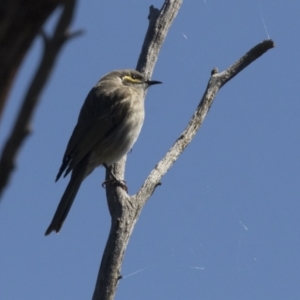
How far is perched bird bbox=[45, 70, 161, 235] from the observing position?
6.11 m

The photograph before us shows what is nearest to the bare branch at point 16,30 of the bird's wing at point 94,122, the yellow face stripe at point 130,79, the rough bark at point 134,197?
the rough bark at point 134,197

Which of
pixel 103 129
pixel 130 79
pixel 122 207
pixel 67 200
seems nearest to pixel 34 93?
pixel 122 207

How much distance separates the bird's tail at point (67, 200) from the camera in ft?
18.8

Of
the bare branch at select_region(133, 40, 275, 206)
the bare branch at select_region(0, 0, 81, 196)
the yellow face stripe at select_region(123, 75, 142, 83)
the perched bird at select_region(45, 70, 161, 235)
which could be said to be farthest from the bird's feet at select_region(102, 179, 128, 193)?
the bare branch at select_region(0, 0, 81, 196)

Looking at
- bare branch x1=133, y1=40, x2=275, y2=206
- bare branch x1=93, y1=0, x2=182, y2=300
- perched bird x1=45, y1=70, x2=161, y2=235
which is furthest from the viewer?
perched bird x1=45, y1=70, x2=161, y2=235

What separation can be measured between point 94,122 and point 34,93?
5.78 metres

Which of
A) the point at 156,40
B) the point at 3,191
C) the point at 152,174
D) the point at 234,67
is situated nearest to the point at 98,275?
the point at 152,174

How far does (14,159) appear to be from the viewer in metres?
0.86

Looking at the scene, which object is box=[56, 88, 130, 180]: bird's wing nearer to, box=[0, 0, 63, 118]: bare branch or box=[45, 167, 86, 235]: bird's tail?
box=[45, 167, 86, 235]: bird's tail

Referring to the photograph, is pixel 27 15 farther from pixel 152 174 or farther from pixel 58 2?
pixel 152 174

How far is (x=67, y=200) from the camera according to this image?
5879 millimetres

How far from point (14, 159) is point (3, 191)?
0.15 feet

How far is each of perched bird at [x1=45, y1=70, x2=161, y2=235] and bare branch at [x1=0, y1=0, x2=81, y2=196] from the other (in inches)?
186

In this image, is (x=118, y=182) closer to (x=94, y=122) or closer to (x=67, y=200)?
(x=67, y=200)
